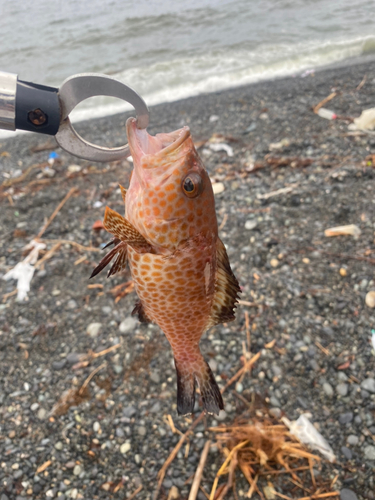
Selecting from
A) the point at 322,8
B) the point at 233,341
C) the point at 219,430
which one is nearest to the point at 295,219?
the point at 233,341

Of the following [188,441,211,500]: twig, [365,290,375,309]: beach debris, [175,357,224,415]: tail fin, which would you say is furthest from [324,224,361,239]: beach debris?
[175,357,224,415]: tail fin

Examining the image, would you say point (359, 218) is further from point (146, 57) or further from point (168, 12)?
point (168, 12)

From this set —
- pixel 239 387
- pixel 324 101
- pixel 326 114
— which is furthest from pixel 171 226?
pixel 324 101

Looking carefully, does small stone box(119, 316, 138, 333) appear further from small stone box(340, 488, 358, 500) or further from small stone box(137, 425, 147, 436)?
small stone box(340, 488, 358, 500)

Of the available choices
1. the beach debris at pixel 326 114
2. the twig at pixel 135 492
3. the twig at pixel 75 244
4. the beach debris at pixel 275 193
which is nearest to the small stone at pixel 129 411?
the twig at pixel 135 492

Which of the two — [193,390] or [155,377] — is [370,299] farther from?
[193,390]
